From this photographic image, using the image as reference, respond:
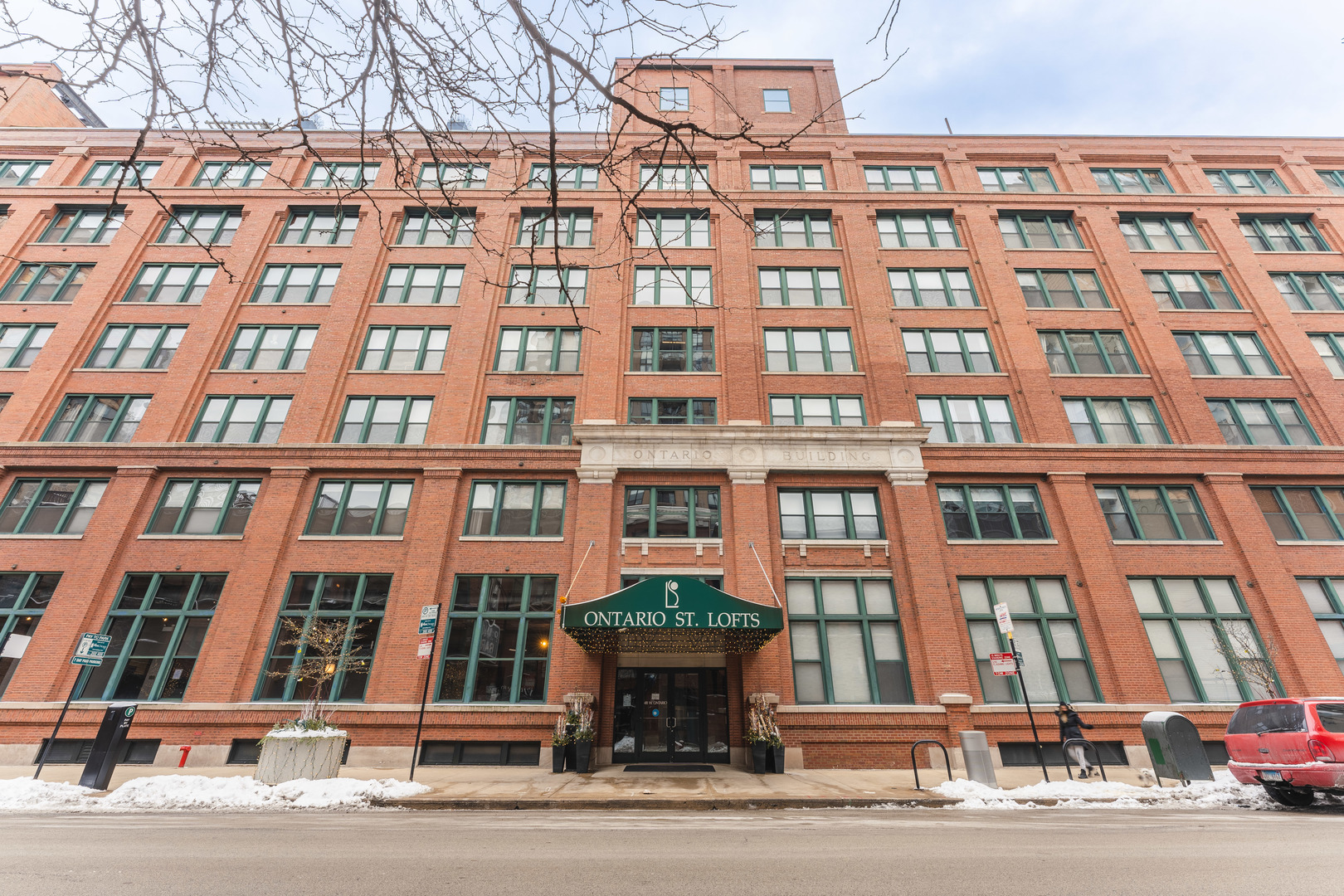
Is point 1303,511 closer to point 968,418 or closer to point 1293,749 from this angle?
point 968,418

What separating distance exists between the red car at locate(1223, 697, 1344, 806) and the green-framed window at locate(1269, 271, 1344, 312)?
2199 centimetres

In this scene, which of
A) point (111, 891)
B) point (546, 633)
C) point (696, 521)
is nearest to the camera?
point (111, 891)

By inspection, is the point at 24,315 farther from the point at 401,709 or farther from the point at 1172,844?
the point at 1172,844

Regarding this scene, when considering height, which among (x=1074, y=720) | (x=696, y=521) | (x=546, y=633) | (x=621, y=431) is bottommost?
(x=1074, y=720)

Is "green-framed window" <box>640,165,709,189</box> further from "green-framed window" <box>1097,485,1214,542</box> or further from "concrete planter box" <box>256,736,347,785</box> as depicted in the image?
"green-framed window" <box>1097,485,1214,542</box>

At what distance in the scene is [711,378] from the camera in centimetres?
2205

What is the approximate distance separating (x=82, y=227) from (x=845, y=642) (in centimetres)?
3548

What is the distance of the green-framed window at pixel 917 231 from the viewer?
25.7 meters

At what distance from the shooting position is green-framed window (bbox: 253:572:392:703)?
1728cm

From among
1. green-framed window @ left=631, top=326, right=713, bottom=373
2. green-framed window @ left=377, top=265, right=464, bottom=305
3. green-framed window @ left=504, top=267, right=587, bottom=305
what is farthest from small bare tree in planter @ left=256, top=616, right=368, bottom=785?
green-framed window @ left=504, top=267, right=587, bottom=305

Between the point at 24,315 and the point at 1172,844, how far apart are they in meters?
37.0

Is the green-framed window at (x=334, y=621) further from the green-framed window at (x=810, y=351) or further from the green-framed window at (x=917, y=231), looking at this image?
the green-framed window at (x=917, y=231)

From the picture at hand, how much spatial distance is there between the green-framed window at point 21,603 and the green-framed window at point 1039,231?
37.0 metres

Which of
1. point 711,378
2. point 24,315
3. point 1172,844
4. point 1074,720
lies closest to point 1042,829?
point 1172,844
